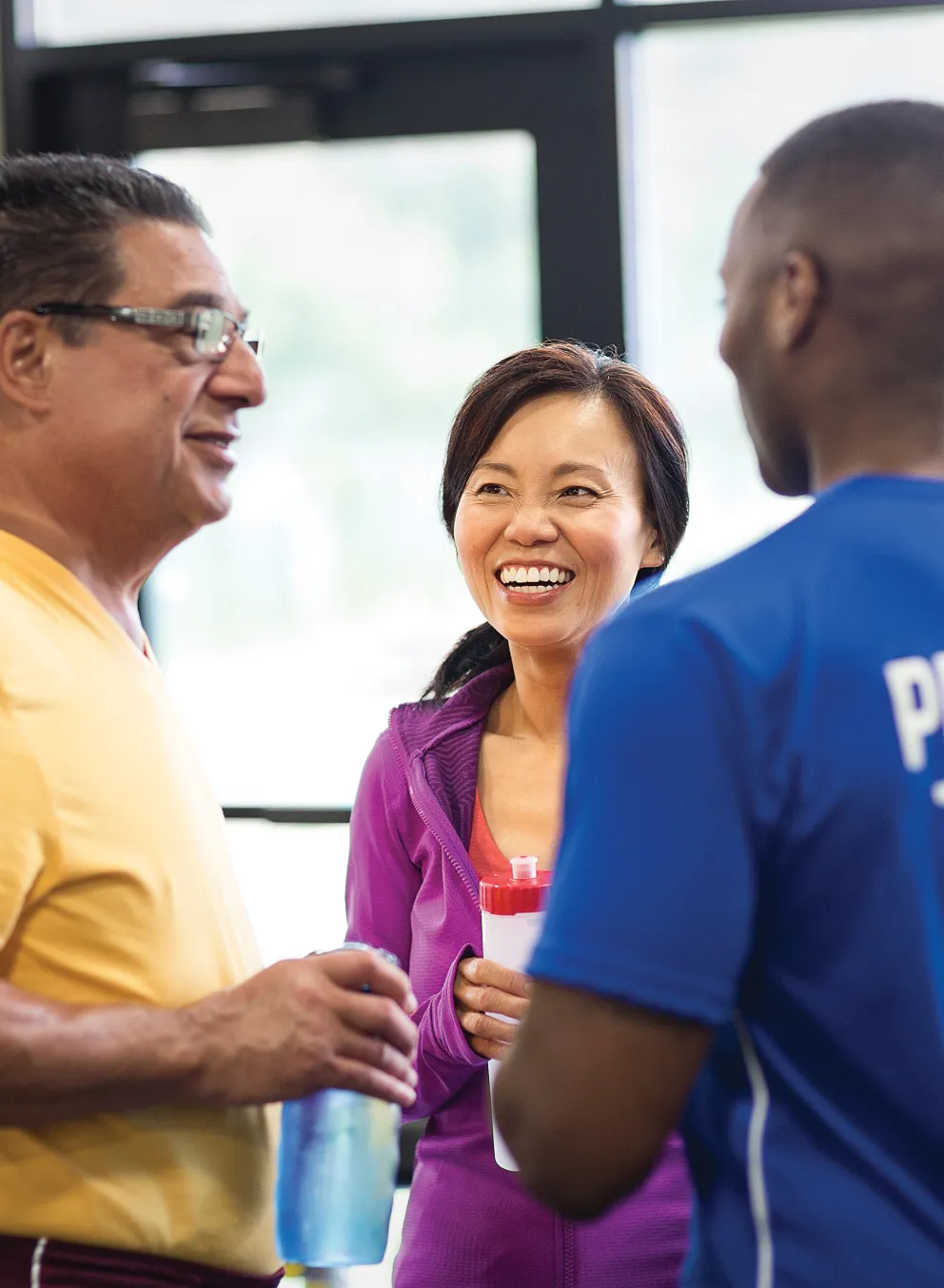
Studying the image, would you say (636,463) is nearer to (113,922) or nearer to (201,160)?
(113,922)

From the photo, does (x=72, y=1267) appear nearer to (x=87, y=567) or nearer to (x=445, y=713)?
(x=87, y=567)

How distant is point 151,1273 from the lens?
111cm

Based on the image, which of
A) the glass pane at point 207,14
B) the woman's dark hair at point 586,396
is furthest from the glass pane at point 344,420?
the woman's dark hair at point 586,396

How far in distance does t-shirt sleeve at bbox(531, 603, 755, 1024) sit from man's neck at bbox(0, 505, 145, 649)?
653 millimetres

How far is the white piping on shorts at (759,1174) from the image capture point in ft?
2.63

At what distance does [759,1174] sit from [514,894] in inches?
20.1

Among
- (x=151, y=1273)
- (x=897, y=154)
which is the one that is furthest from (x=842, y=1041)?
(x=151, y=1273)

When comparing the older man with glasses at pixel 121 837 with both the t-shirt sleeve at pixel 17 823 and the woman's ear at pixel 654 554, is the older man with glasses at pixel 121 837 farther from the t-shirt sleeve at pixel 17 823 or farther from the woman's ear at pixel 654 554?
the woman's ear at pixel 654 554

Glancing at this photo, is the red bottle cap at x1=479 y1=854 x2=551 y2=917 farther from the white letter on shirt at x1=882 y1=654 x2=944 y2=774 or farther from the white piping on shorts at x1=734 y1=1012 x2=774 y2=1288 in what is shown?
the white letter on shirt at x1=882 y1=654 x2=944 y2=774

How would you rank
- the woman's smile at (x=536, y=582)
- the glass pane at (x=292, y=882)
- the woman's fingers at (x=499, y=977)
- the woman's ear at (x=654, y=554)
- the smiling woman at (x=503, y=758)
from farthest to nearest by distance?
the glass pane at (x=292, y=882), the woman's ear at (x=654, y=554), the woman's smile at (x=536, y=582), the smiling woman at (x=503, y=758), the woman's fingers at (x=499, y=977)

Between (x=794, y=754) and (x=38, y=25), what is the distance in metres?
2.81

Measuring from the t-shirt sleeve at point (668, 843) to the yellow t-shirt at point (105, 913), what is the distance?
47 cm

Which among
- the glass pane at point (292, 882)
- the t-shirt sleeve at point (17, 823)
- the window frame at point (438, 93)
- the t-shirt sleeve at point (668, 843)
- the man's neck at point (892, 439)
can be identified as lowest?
the glass pane at point (292, 882)

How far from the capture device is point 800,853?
0.77m
